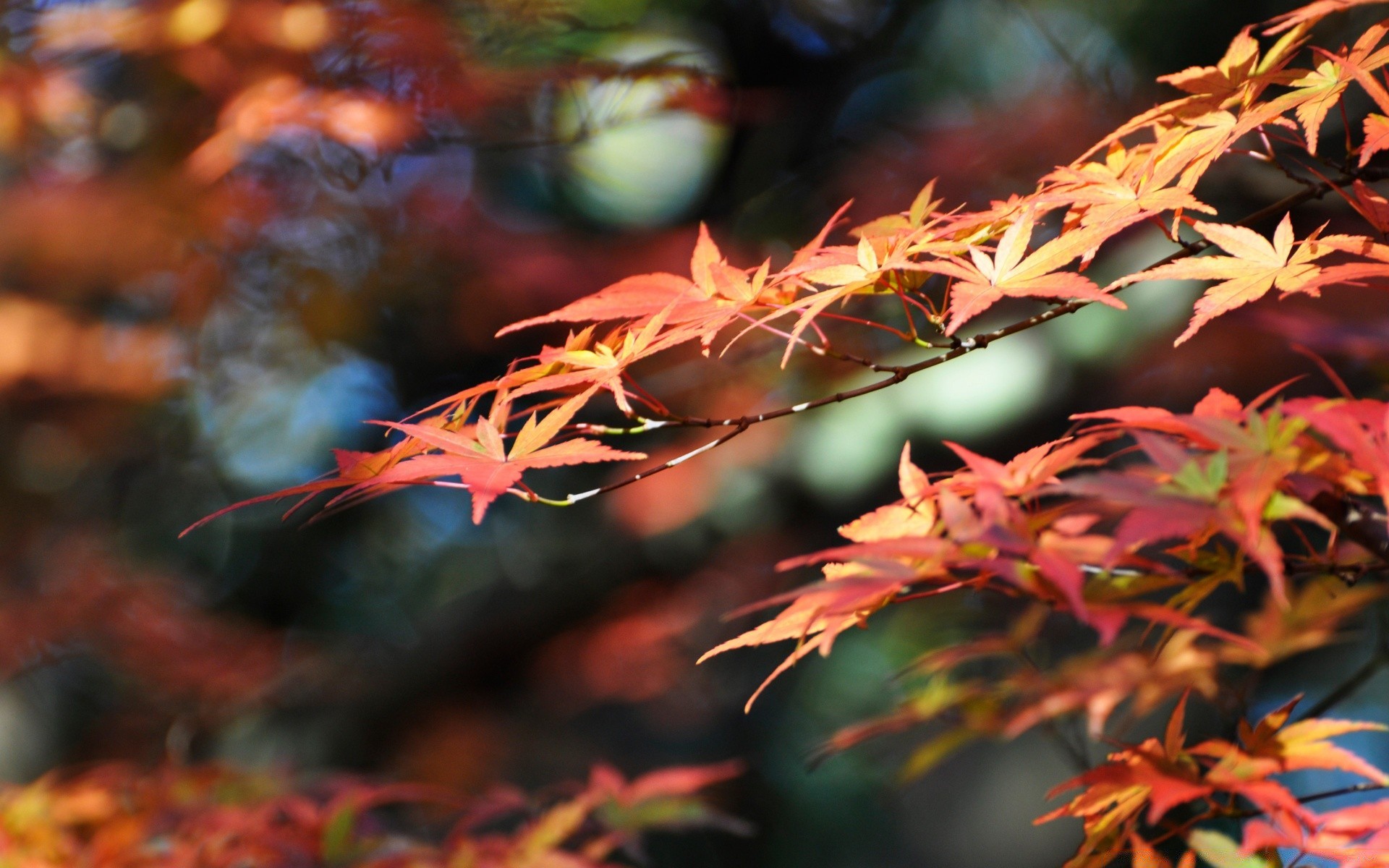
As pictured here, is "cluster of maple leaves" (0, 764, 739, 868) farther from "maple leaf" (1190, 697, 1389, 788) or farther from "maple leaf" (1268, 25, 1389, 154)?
"maple leaf" (1268, 25, 1389, 154)

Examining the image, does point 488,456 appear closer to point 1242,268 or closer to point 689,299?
point 689,299

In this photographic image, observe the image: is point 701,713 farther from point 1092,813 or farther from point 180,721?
point 1092,813

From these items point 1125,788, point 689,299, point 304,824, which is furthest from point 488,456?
point 304,824

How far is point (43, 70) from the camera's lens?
1.73 m

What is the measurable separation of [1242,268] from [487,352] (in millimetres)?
2453

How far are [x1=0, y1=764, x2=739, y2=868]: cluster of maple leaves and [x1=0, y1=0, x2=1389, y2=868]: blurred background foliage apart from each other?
461 millimetres

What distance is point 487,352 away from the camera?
2754 millimetres

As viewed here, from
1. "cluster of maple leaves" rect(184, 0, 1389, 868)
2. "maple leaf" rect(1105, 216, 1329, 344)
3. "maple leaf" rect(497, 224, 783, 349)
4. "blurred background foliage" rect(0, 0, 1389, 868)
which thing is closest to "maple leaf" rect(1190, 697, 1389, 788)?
"cluster of maple leaves" rect(184, 0, 1389, 868)

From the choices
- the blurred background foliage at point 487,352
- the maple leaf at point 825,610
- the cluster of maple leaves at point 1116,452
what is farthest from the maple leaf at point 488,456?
the blurred background foliage at point 487,352

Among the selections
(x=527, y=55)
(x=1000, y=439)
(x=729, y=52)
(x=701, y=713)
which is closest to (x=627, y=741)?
(x=701, y=713)

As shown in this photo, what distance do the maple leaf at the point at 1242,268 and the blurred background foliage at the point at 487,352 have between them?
80 cm

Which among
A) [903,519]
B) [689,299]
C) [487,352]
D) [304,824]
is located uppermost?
[689,299]

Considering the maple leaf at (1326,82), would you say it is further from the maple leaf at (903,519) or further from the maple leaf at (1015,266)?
the maple leaf at (903,519)

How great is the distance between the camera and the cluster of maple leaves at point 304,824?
873mm
